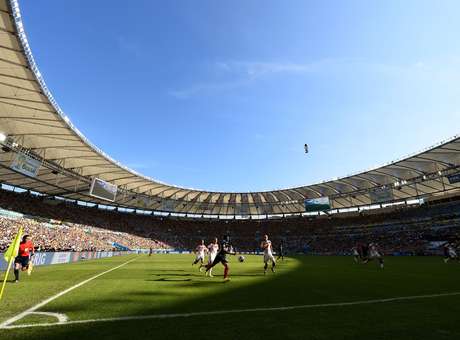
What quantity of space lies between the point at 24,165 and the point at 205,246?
66.7 ft

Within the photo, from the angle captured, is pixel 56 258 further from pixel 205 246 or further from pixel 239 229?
pixel 239 229

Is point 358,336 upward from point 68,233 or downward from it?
downward

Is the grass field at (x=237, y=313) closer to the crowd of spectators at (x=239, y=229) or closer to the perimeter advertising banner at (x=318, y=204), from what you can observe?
the crowd of spectators at (x=239, y=229)

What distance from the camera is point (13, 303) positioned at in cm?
763

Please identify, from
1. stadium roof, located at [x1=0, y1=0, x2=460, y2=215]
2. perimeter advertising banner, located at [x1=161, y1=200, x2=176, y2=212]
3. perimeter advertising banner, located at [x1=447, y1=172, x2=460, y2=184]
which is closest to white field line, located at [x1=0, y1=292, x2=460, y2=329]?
stadium roof, located at [x1=0, y1=0, x2=460, y2=215]

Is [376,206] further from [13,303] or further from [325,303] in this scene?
[13,303]

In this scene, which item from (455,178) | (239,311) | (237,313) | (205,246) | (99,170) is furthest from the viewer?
(99,170)

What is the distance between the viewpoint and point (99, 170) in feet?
150

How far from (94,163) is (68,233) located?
14431 mm

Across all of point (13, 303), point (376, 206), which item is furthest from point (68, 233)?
point (376, 206)

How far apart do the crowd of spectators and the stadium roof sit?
3.42 m

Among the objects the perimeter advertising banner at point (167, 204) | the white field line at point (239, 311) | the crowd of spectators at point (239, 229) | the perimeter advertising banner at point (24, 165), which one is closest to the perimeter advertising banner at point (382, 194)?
the crowd of spectators at point (239, 229)

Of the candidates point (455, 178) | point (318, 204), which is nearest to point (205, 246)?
point (318, 204)

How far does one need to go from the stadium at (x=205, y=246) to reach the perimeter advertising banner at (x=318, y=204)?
31cm
